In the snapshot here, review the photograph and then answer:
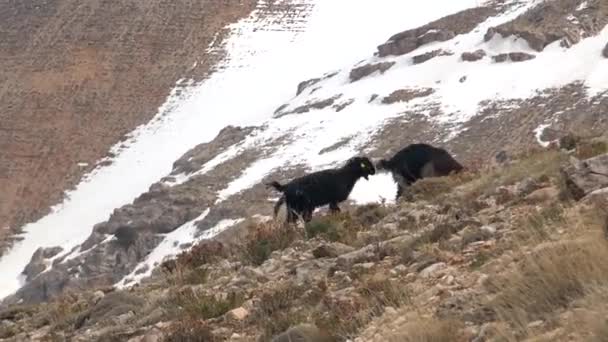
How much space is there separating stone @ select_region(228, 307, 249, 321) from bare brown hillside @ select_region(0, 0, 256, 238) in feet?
120

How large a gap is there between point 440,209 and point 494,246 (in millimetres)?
2734

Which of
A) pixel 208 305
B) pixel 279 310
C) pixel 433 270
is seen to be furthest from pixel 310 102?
pixel 433 270

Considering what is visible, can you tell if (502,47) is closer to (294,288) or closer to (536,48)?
(536,48)

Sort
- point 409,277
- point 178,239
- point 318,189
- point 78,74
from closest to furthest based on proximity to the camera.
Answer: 1. point 409,277
2. point 318,189
3. point 178,239
4. point 78,74

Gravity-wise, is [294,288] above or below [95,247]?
above

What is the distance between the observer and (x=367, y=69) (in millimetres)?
46250

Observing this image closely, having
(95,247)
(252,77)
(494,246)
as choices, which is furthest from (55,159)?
(494,246)

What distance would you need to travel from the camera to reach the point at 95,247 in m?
34.0

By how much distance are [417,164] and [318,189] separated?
1.71 metres

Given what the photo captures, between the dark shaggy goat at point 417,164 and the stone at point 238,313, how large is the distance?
23.7ft

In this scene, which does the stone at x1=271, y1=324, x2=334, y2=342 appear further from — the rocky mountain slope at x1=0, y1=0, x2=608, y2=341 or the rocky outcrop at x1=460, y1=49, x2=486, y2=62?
the rocky outcrop at x1=460, y1=49, x2=486, y2=62

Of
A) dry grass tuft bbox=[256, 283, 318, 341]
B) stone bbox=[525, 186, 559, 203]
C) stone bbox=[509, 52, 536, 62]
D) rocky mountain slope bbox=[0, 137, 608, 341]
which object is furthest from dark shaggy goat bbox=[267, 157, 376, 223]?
stone bbox=[509, 52, 536, 62]

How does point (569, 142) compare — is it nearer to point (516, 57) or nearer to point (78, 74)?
point (516, 57)

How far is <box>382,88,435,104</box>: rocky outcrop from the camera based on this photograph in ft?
132
